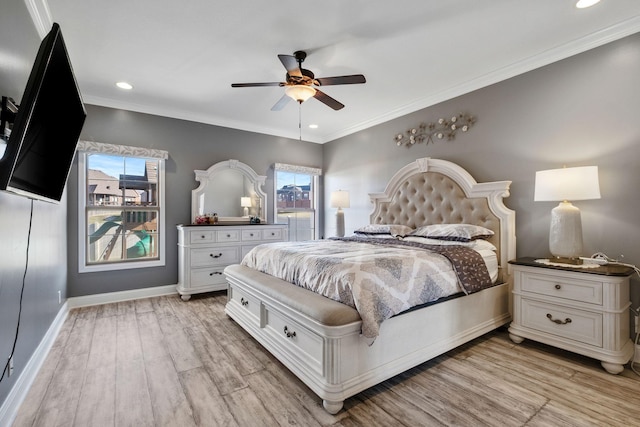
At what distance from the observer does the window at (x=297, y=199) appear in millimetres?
5434

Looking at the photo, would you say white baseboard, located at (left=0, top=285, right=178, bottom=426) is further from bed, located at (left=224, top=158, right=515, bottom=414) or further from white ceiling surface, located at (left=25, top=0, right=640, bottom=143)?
white ceiling surface, located at (left=25, top=0, right=640, bottom=143)

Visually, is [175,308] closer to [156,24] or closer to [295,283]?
[295,283]

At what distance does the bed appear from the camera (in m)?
1.85

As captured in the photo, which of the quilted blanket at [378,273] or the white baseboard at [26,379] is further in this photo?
the quilted blanket at [378,273]

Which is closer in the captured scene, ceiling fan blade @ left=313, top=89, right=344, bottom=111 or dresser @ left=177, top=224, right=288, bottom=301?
ceiling fan blade @ left=313, top=89, right=344, bottom=111

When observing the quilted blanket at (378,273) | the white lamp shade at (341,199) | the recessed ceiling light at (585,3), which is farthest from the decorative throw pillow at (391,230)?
the recessed ceiling light at (585,3)

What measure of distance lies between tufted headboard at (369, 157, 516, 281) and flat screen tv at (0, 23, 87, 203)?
3457mm

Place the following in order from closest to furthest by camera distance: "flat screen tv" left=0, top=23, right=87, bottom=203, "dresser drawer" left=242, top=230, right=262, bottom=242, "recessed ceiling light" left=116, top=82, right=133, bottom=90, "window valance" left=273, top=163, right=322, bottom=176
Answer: "flat screen tv" left=0, top=23, right=87, bottom=203, "recessed ceiling light" left=116, top=82, right=133, bottom=90, "dresser drawer" left=242, top=230, right=262, bottom=242, "window valance" left=273, top=163, right=322, bottom=176

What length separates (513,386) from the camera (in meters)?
2.03

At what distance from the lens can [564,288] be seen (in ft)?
7.88

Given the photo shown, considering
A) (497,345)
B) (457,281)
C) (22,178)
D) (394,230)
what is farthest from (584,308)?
(22,178)

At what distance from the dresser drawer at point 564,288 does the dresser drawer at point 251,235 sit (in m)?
3.37

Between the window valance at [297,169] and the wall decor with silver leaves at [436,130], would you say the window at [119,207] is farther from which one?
the wall decor with silver leaves at [436,130]

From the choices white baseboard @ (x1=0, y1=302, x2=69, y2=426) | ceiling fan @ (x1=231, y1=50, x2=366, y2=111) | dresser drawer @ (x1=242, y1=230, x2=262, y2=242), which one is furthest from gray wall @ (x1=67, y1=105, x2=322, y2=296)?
ceiling fan @ (x1=231, y1=50, x2=366, y2=111)
